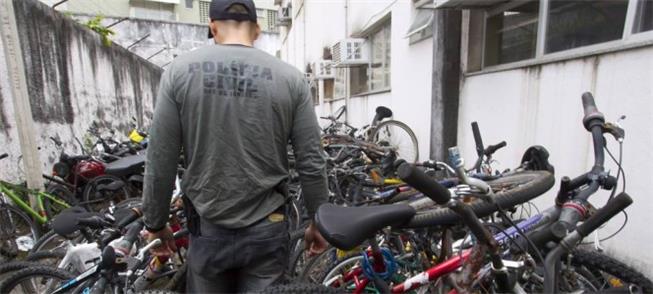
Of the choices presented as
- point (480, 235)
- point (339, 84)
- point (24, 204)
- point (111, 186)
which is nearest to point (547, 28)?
point (480, 235)

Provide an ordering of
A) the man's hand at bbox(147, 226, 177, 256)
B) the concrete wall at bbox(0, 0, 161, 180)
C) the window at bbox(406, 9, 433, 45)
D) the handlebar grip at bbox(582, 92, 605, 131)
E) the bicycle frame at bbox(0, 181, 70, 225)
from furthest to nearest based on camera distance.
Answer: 1. the window at bbox(406, 9, 433, 45)
2. the concrete wall at bbox(0, 0, 161, 180)
3. the bicycle frame at bbox(0, 181, 70, 225)
4. the man's hand at bbox(147, 226, 177, 256)
5. the handlebar grip at bbox(582, 92, 605, 131)

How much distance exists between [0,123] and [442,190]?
18.5 feet

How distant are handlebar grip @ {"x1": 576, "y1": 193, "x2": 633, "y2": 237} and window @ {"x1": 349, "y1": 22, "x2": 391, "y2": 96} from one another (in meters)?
6.33

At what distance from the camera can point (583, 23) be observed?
3.11 m

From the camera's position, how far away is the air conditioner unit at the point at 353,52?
8.40 m

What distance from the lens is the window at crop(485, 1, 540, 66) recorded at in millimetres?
3709

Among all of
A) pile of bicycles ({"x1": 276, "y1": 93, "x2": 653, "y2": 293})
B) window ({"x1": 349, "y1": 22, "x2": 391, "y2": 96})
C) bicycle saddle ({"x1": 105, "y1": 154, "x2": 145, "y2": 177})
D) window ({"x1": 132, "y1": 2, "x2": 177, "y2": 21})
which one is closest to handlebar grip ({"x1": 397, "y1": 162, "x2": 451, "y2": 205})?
pile of bicycles ({"x1": 276, "y1": 93, "x2": 653, "y2": 293})

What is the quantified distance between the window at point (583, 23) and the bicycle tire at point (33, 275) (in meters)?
4.37

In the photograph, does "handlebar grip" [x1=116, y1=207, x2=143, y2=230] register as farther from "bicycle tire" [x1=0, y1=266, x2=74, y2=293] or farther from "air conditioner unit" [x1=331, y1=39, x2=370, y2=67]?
"air conditioner unit" [x1=331, y1=39, x2=370, y2=67]

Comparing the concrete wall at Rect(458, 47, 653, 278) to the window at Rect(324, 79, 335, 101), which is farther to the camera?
the window at Rect(324, 79, 335, 101)

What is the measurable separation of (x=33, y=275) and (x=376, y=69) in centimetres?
728

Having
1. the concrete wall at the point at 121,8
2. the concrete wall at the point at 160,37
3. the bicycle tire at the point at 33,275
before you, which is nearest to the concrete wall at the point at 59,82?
the bicycle tire at the point at 33,275

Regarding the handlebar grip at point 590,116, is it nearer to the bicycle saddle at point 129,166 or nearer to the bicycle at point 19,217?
the bicycle saddle at point 129,166

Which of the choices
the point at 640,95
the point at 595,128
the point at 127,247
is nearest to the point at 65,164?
the point at 127,247
